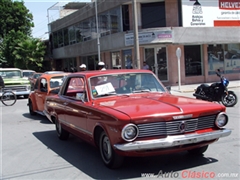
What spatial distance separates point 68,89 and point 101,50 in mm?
18533

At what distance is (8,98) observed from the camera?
582 inches

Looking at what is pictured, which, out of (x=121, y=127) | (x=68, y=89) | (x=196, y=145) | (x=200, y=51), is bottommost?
(x=196, y=145)

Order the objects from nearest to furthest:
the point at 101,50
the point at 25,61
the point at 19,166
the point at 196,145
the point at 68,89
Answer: the point at 196,145
the point at 19,166
the point at 68,89
the point at 101,50
the point at 25,61

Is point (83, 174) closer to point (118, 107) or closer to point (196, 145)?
point (118, 107)

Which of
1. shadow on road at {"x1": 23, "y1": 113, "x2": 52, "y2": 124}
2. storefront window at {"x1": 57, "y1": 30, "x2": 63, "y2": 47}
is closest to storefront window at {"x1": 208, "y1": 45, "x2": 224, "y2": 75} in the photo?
shadow on road at {"x1": 23, "y1": 113, "x2": 52, "y2": 124}

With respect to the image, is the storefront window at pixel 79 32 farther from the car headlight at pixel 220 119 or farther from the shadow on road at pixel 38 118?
the car headlight at pixel 220 119

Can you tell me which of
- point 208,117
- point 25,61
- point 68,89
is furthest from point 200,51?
point 25,61

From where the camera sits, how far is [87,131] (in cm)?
552

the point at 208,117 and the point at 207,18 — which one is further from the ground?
the point at 207,18

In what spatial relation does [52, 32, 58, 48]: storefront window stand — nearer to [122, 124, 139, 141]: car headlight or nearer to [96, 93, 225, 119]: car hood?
[96, 93, 225, 119]: car hood

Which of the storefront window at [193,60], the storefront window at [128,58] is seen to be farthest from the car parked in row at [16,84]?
the storefront window at [193,60]

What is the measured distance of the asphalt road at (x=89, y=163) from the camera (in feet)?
15.4

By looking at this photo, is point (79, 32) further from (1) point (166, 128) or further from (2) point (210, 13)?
(1) point (166, 128)

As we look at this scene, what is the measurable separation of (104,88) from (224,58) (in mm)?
19128
